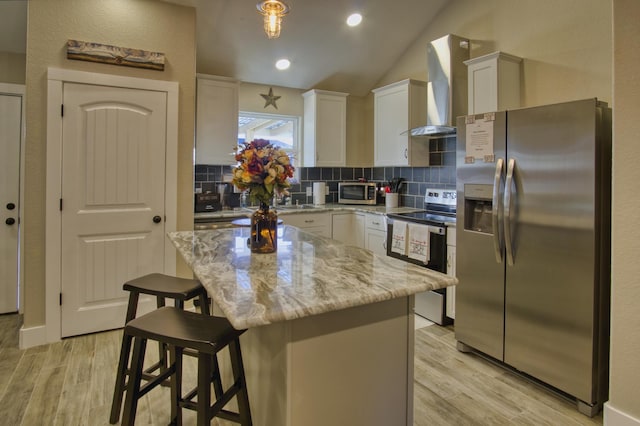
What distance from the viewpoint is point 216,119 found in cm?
416

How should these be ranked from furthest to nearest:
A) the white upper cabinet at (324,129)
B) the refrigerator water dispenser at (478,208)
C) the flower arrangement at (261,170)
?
the white upper cabinet at (324,129) < the refrigerator water dispenser at (478,208) < the flower arrangement at (261,170)

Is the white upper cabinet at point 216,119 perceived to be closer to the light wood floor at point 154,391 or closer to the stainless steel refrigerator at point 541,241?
the light wood floor at point 154,391

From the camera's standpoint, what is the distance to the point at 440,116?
3787mm

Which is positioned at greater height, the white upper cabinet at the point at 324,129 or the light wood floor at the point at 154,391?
the white upper cabinet at the point at 324,129

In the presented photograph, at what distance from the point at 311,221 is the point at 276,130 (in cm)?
154

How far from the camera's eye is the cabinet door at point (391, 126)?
14.3 ft

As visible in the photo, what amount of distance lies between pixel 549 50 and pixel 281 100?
9.84 feet

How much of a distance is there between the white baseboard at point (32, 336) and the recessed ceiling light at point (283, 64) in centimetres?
346

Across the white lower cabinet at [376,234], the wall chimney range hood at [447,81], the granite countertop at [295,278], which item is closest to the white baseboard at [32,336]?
the granite countertop at [295,278]

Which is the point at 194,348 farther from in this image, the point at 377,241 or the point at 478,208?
the point at 377,241

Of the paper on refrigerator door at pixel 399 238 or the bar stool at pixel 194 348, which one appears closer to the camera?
the bar stool at pixel 194 348

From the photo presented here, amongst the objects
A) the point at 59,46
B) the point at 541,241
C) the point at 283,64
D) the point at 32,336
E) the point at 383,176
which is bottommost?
the point at 32,336

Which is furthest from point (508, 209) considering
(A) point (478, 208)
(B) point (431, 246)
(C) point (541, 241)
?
(B) point (431, 246)

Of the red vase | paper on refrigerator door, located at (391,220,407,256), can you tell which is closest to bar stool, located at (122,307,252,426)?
the red vase
